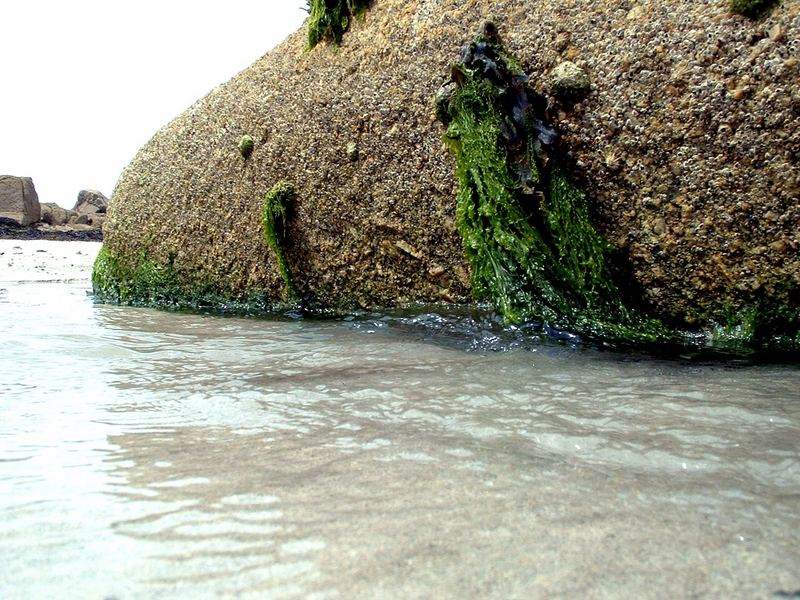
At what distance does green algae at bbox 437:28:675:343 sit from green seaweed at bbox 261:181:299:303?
119cm

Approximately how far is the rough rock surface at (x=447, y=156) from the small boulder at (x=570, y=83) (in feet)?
0.13

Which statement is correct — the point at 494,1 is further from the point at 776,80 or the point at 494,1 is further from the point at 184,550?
the point at 184,550

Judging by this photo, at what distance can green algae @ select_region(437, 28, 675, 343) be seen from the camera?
300cm

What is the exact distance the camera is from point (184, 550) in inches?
43.2

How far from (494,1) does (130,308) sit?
3247 millimetres

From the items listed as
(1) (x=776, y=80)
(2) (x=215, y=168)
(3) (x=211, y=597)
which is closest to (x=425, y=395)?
(3) (x=211, y=597)

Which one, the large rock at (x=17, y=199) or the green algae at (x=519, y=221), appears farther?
the large rock at (x=17, y=199)

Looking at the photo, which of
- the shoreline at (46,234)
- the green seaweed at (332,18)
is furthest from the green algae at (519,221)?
the shoreline at (46,234)

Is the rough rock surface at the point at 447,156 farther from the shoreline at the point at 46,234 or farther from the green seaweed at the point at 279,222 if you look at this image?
the shoreline at the point at 46,234

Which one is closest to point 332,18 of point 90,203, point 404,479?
point 404,479

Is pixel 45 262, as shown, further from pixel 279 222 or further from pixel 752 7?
pixel 752 7

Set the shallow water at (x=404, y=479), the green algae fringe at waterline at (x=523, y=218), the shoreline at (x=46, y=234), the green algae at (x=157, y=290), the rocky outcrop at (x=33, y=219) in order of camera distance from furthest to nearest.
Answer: the rocky outcrop at (x=33, y=219) < the shoreline at (x=46, y=234) < the green algae at (x=157, y=290) < the green algae fringe at waterline at (x=523, y=218) < the shallow water at (x=404, y=479)

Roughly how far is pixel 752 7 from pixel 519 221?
4.05 ft

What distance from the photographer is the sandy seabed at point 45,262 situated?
846cm
